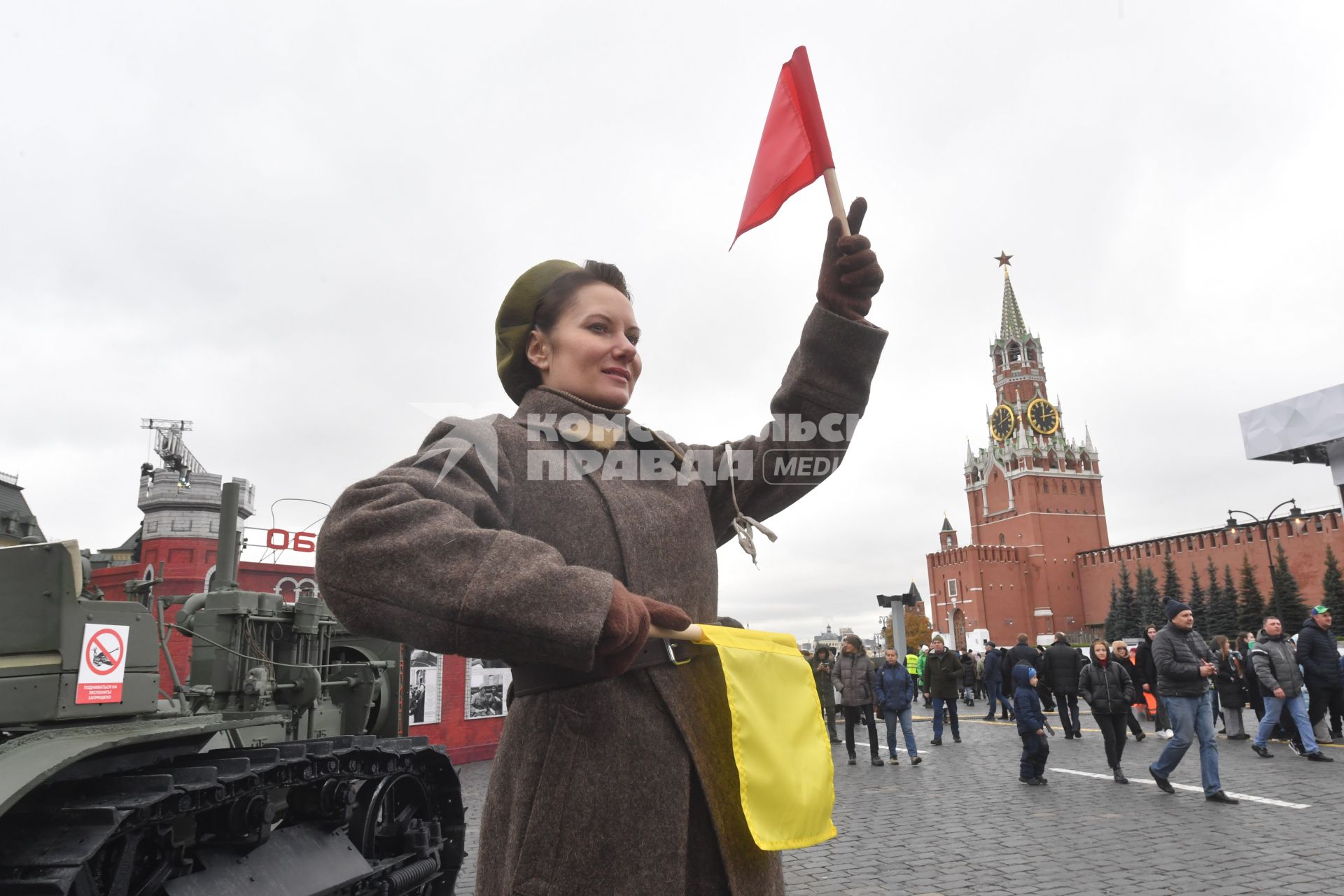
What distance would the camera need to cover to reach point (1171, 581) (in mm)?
59906

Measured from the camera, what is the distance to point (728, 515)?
6.23ft

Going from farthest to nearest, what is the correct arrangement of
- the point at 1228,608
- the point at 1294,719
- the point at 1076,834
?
the point at 1228,608
the point at 1294,719
the point at 1076,834

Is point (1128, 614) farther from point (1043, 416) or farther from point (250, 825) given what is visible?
point (250, 825)

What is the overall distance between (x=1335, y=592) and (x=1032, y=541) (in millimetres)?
29545

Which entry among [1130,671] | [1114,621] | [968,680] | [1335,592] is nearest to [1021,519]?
[1114,621]

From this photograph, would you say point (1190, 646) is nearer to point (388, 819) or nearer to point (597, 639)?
point (388, 819)

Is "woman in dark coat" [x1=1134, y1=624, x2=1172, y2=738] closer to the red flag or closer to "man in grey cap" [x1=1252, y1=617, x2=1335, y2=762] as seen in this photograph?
"man in grey cap" [x1=1252, y1=617, x2=1335, y2=762]

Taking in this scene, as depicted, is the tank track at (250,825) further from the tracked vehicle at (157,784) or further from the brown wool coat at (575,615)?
the brown wool coat at (575,615)

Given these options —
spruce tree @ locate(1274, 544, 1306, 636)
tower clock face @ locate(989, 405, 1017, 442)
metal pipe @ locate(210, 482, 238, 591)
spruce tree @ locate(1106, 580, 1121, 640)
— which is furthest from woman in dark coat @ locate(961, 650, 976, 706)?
tower clock face @ locate(989, 405, 1017, 442)

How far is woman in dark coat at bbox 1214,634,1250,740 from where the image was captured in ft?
41.6

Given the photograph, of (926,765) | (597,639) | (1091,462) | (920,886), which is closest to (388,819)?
(920,886)

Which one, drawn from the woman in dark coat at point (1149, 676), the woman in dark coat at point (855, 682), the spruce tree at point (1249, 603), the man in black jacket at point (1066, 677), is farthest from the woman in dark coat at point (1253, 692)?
the spruce tree at point (1249, 603)

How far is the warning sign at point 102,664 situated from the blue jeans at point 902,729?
9863 mm

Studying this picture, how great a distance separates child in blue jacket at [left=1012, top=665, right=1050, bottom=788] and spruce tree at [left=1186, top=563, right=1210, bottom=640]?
53216mm
